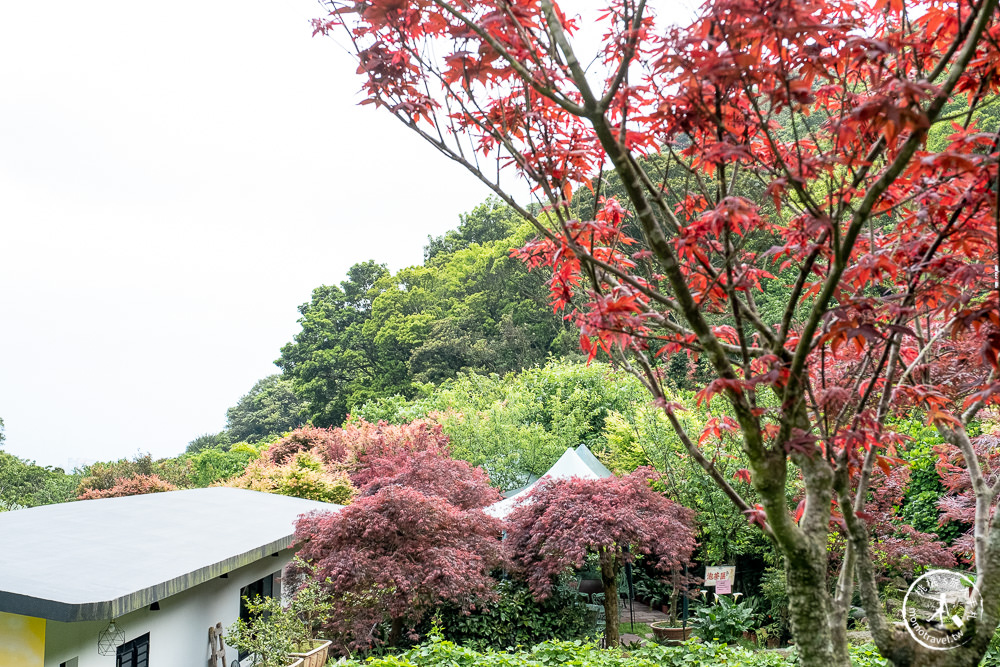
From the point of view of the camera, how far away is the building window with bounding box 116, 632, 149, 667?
5678 mm

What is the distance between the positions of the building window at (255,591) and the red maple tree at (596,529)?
337 centimetres

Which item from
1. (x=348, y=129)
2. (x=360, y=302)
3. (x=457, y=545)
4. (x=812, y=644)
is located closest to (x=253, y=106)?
(x=348, y=129)

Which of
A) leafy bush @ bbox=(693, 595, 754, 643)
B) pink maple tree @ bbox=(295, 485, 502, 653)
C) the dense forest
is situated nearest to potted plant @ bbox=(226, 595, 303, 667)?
pink maple tree @ bbox=(295, 485, 502, 653)

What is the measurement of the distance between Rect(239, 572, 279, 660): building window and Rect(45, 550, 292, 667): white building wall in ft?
0.27

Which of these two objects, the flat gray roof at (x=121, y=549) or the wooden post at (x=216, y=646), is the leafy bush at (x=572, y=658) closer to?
the flat gray roof at (x=121, y=549)

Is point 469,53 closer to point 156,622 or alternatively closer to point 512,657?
point 512,657

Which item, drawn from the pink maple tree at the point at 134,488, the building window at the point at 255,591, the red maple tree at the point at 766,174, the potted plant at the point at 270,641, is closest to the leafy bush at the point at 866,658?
the red maple tree at the point at 766,174

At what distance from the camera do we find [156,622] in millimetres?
6188

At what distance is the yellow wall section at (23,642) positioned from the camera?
4.61m

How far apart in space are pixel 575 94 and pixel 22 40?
8402 cm

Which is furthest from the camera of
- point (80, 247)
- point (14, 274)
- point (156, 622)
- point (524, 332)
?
point (80, 247)

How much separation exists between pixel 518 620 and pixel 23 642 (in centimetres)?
640

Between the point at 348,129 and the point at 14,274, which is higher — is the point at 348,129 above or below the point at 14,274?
above

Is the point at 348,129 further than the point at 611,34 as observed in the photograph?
Yes
